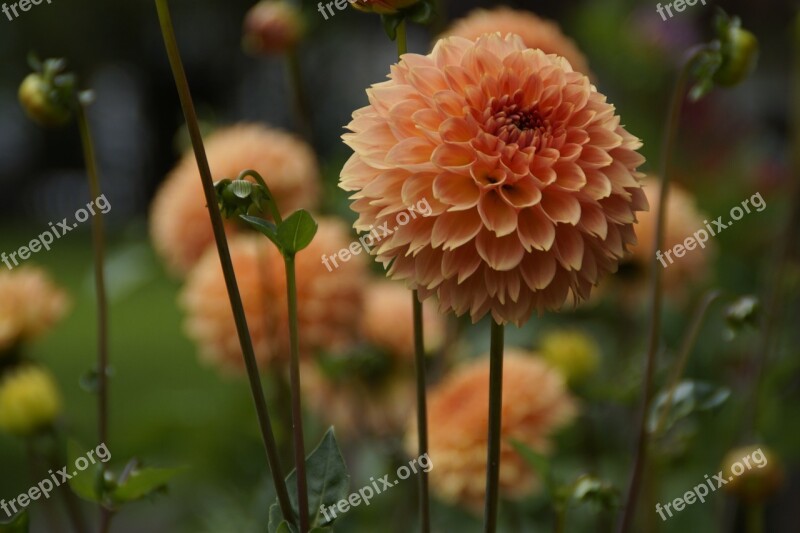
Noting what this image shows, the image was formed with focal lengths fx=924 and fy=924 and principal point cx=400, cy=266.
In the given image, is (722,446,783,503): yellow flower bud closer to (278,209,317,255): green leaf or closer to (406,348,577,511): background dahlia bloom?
(406,348,577,511): background dahlia bloom

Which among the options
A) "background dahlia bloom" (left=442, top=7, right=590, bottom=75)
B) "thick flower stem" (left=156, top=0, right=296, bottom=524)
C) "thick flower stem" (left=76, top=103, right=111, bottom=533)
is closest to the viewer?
"thick flower stem" (left=156, top=0, right=296, bottom=524)

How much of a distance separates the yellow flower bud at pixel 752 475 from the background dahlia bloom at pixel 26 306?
0.53 m

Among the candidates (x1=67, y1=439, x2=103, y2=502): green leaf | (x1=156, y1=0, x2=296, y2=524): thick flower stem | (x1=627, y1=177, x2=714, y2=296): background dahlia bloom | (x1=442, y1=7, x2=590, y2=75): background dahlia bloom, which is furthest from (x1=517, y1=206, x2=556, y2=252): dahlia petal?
(x1=627, y1=177, x2=714, y2=296): background dahlia bloom

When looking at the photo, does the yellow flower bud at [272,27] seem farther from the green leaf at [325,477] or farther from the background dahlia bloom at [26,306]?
the green leaf at [325,477]

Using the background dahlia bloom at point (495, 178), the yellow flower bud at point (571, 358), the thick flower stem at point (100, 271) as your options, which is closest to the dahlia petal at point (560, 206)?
the background dahlia bloom at point (495, 178)

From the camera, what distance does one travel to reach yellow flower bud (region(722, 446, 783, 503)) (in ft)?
1.98

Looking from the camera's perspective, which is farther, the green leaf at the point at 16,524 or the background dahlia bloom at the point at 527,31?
the background dahlia bloom at the point at 527,31

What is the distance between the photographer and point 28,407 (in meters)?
0.69

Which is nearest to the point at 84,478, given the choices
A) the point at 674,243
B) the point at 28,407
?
the point at 28,407

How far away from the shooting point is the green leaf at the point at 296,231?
1.20ft

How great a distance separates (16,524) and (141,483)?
2.2 inches

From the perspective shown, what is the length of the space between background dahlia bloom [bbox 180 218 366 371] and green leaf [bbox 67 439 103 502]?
1.01 ft

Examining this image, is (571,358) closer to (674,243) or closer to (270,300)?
(674,243)

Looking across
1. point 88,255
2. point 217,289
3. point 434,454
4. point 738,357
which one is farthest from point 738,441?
point 88,255
